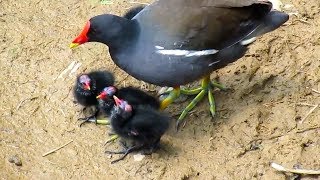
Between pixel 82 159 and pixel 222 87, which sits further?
pixel 222 87

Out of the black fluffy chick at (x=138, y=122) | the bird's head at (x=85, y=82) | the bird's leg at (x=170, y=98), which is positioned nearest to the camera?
the black fluffy chick at (x=138, y=122)

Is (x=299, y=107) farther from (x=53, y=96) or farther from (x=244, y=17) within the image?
(x=53, y=96)

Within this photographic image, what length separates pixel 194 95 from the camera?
5.12m

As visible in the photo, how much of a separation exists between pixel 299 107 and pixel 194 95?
0.84m

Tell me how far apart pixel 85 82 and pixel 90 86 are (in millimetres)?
48

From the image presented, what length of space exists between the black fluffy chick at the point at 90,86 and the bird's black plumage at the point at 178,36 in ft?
1.10

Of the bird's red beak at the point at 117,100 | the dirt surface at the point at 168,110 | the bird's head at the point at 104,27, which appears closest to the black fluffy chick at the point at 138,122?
the bird's red beak at the point at 117,100

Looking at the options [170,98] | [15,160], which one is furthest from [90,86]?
[15,160]

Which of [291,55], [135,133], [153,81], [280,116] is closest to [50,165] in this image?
[135,133]

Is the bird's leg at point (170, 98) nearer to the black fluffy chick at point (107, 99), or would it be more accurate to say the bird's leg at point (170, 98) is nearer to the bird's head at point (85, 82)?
the black fluffy chick at point (107, 99)

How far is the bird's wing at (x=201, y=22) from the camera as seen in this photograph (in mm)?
A: 4402

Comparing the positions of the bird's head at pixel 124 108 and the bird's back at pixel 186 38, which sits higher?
the bird's back at pixel 186 38

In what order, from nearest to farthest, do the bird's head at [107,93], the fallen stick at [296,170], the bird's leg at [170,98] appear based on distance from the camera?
1. the fallen stick at [296,170]
2. the bird's head at [107,93]
3. the bird's leg at [170,98]

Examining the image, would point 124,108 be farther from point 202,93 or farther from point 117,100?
point 202,93
